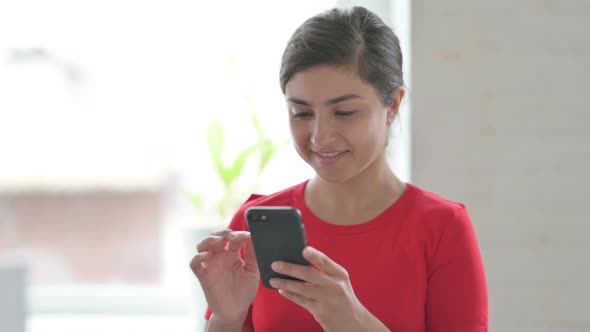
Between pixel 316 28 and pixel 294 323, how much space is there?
0.56 m

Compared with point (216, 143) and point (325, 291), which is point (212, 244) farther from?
point (216, 143)

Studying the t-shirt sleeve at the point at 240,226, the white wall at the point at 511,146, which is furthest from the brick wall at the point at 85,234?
the t-shirt sleeve at the point at 240,226

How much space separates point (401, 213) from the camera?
55.3 inches

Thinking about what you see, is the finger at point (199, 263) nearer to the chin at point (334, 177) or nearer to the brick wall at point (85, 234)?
the chin at point (334, 177)

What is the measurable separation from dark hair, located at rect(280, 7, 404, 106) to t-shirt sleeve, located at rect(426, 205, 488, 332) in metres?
0.28

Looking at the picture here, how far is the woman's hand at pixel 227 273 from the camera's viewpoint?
1293mm

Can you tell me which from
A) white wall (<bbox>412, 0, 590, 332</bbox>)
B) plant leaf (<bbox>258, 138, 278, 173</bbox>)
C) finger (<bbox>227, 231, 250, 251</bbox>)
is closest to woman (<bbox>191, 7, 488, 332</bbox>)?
finger (<bbox>227, 231, 250, 251</bbox>)

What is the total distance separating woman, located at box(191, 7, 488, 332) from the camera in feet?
4.26

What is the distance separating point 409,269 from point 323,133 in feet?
1.02

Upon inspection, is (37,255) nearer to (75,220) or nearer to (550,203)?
(75,220)

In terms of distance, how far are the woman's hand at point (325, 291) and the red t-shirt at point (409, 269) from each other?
0.58 ft

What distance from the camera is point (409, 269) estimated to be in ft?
4.47

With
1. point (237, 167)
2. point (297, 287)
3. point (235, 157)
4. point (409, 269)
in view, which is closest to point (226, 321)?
point (297, 287)

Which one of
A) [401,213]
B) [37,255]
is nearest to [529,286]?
[401,213]
